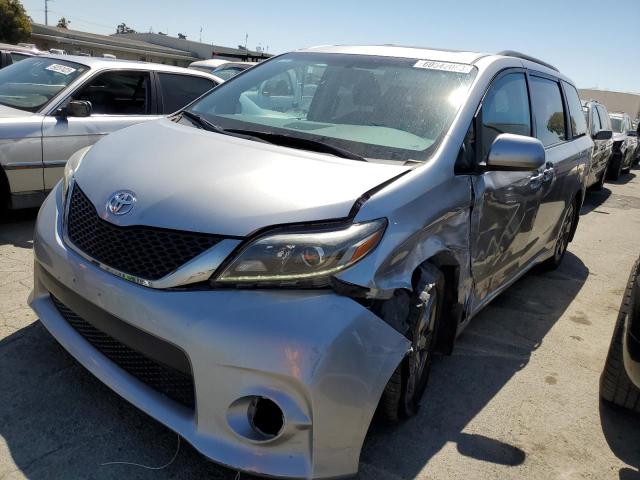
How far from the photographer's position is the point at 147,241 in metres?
2.15

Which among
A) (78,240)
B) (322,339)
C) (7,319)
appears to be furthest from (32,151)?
(322,339)

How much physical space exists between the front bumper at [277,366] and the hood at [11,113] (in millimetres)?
3602

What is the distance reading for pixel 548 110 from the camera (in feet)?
14.4

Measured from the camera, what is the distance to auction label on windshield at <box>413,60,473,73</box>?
10.4 ft

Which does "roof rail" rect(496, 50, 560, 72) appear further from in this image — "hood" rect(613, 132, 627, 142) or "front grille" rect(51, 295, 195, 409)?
"hood" rect(613, 132, 627, 142)

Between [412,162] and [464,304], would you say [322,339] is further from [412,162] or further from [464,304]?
[464,304]

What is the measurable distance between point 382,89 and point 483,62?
630 mm

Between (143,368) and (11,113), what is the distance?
12.5 feet

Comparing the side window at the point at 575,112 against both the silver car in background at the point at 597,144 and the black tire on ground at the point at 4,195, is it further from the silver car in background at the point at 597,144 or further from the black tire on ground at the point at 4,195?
the black tire on ground at the point at 4,195

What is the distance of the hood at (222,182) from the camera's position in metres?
2.13

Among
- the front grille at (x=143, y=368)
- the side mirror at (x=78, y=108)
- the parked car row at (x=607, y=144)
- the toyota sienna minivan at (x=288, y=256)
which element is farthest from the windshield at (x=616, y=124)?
the front grille at (x=143, y=368)

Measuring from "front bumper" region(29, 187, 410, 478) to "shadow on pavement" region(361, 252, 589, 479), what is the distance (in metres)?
0.52

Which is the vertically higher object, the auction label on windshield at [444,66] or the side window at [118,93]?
the auction label on windshield at [444,66]

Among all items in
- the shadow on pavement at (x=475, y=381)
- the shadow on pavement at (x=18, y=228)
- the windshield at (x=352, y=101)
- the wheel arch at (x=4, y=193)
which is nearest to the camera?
the shadow on pavement at (x=475, y=381)
